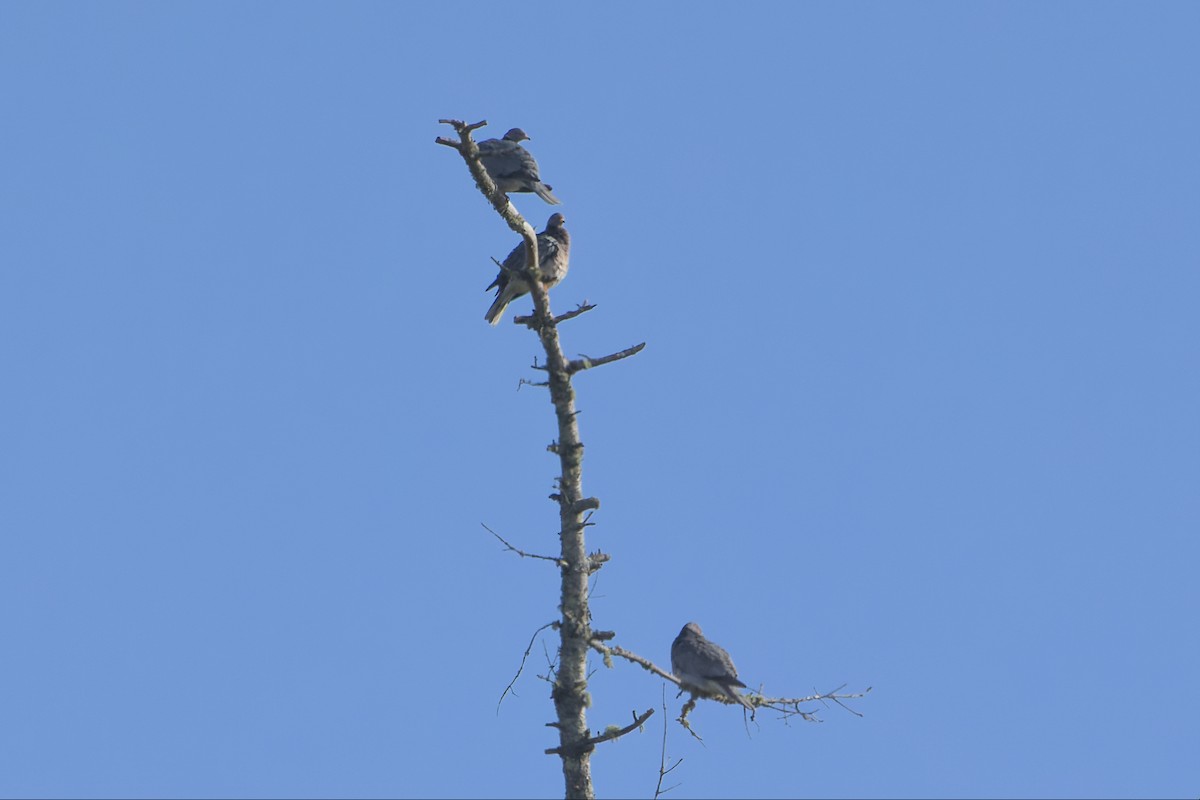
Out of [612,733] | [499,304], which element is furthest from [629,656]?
[499,304]

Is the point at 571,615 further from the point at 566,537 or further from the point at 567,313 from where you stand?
the point at 567,313

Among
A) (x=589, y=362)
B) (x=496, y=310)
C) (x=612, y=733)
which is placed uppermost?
(x=496, y=310)

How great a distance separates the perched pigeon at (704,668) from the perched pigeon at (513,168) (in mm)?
4558

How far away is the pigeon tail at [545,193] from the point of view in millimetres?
14484

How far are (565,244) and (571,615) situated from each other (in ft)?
20.6

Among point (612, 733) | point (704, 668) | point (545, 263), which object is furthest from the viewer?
point (545, 263)

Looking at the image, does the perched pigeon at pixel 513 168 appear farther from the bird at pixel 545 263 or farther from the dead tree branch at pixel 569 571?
the dead tree branch at pixel 569 571

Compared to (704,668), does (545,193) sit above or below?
→ above

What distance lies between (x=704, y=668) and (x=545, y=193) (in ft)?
16.3

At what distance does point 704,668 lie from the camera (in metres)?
12.8

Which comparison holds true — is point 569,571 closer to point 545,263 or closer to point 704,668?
point 704,668

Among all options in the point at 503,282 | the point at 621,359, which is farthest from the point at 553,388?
the point at 503,282

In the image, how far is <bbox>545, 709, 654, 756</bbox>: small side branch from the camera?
9.79 meters

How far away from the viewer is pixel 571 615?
33.0 feet
